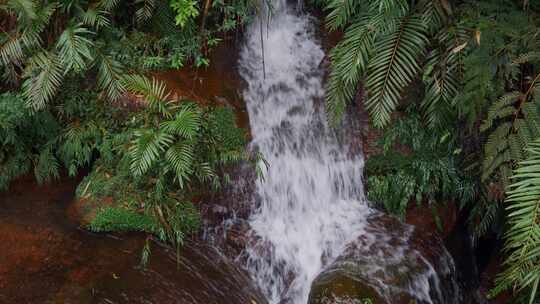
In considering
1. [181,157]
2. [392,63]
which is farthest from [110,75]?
[392,63]

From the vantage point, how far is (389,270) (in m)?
4.17

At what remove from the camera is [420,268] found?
430 centimetres

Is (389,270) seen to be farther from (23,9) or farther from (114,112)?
(23,9)

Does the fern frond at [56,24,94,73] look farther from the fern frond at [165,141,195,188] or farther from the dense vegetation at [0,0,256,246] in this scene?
the fern frond at [165,141,195,188]

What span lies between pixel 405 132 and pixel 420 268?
1.45 meters

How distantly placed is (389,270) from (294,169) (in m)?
1.61

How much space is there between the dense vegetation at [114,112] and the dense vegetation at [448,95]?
152cm

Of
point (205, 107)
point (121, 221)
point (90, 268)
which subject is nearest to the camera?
point (90, 268)

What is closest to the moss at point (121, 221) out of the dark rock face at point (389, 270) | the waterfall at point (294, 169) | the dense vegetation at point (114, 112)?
the dense vegetation at point (114, 112)

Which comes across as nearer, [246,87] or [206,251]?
[206,251]

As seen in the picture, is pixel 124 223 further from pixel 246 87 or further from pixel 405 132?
pixel 405 132

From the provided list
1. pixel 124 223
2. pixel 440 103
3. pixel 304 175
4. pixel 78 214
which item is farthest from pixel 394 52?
pixel 78 214

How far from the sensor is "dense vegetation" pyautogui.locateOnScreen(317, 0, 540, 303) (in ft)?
12.7

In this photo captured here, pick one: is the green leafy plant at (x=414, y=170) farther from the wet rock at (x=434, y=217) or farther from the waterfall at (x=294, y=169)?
the waterfall at (x=294, y=169)
